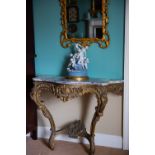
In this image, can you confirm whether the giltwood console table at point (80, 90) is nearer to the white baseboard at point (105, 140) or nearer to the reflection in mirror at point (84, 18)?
the white baseboard at point (105, 140)

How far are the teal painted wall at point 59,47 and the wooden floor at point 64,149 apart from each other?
869 mm

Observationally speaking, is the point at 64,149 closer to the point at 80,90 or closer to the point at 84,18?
the point at 80,90

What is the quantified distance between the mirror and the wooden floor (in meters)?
1.23

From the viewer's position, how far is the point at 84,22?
2.90 meters

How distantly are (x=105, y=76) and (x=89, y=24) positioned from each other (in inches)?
25.3

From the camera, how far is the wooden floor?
280 centimetres

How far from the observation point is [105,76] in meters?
2.92

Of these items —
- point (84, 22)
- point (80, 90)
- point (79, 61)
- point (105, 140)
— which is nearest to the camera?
point (80, 90)

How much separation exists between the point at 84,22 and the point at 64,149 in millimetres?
1531

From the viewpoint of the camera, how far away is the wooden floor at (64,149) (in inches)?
110

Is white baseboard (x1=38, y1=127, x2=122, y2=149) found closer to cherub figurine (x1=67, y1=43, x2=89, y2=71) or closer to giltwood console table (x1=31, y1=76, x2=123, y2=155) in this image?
giltwood console table (x1=31, y1=76, x2=123, y2=155)

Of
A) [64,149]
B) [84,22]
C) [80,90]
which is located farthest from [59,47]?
[64,149]

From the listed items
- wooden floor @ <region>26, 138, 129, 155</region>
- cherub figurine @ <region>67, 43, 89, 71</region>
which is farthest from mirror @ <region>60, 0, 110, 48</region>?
wooden floor @ <region>26, 138, 129, 155</region>
